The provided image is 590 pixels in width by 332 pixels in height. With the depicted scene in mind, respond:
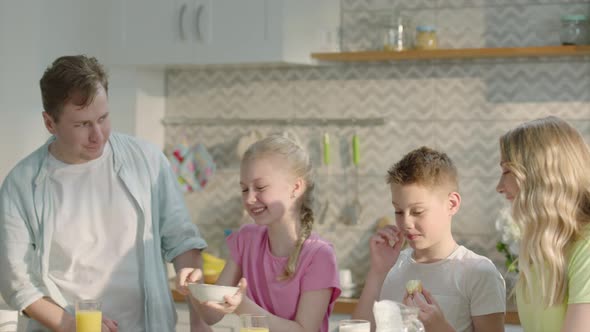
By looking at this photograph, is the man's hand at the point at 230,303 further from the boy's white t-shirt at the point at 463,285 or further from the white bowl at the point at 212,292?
the boy's white t-shirt at the point at 463,285

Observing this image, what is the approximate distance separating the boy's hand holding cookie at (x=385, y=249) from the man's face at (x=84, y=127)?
0.79 m

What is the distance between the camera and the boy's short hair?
243cm

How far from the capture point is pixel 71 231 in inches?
104

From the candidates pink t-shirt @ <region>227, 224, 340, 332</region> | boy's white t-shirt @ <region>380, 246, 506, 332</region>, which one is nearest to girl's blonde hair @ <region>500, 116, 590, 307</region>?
boy's white t-shirt @ <region>380, 246, 506, 332</region>

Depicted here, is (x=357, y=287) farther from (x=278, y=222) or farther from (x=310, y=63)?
(x=278, y=222)

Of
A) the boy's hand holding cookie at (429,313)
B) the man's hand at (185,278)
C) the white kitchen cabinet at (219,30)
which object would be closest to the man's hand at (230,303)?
the man's hand at (185,278)

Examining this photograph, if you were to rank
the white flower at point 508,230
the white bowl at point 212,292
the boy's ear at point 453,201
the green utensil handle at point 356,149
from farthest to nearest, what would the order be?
the green utensil handle at point 356,149, the white flower at point 508,230, the boy's ear at point 453,201, the white bowl at point 212,292

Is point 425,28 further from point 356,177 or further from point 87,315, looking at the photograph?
point 87,315

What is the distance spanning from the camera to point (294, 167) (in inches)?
103

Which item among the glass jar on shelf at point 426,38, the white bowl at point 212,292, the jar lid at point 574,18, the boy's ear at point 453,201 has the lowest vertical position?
the white bowl at point 212,292

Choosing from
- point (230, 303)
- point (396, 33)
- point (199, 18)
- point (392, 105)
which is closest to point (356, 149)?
point (392, 105)

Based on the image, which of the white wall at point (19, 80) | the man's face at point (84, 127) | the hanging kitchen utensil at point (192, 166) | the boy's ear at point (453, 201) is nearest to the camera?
the boy's ear at point (453, 201)

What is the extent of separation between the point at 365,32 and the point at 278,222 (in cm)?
193

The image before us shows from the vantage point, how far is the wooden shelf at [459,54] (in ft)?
12.8
